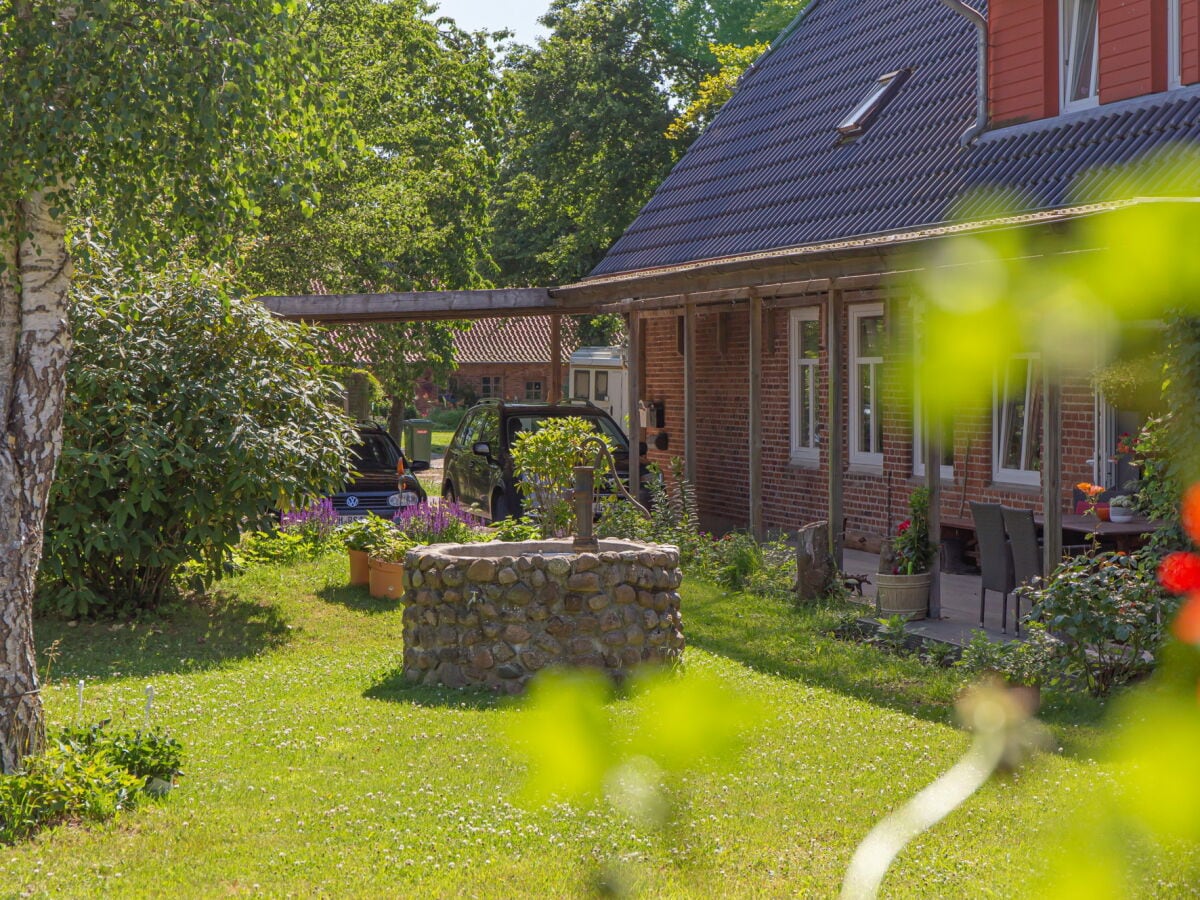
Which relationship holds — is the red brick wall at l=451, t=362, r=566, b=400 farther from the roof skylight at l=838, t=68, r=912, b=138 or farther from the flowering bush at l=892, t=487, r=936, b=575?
the flowering bush at l=892, t=487, r=936, b=575

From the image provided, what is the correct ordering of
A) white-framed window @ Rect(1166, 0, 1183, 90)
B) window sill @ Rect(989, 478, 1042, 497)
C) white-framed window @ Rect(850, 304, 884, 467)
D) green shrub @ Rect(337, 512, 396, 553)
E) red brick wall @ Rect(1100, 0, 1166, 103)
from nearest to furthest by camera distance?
white-framed window @ Rect(1166, 0, 1183, 90) → red brick wall @ Rect(1100, 0, 1166, 103) → window sill @ Rect(989, 478, 1042, 497) → green shrub @ Rect(337, 512, 396, 553) → white-framed window @ Rect(850, 304, 884, 467)

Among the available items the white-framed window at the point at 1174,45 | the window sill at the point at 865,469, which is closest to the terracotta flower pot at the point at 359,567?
the window sill at the point at 865,469

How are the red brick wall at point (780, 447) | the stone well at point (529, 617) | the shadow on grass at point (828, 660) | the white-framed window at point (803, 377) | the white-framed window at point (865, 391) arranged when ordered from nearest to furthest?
the shadow on grass at point (828, 660) < the stone well at point (529, 617) < the red brick wall at point (780, 447) < the white-framed window at point (865, 391) < the white-framed window at point (803, 377)

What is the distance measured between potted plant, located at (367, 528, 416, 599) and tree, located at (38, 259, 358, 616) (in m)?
1.25

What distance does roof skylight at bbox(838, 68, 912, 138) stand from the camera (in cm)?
1580

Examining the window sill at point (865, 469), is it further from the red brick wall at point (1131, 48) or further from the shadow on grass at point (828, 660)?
the red brick wall at point (1131, 48)

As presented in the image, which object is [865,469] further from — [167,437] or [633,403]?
[167,437]

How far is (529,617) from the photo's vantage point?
889 centimetres

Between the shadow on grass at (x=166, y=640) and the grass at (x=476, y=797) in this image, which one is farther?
the shadow on grass at (x=166, y=640)

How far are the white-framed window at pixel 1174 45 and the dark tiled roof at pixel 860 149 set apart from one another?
199mm

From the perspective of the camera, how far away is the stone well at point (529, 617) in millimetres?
8859

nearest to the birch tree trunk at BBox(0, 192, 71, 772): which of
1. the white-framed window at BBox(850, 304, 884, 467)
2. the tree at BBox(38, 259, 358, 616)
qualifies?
the tree at BBox(38, 259, 358, 616)

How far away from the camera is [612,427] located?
18.2 meters

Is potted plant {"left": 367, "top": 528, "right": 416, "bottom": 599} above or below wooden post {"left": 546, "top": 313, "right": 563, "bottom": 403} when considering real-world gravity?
below
